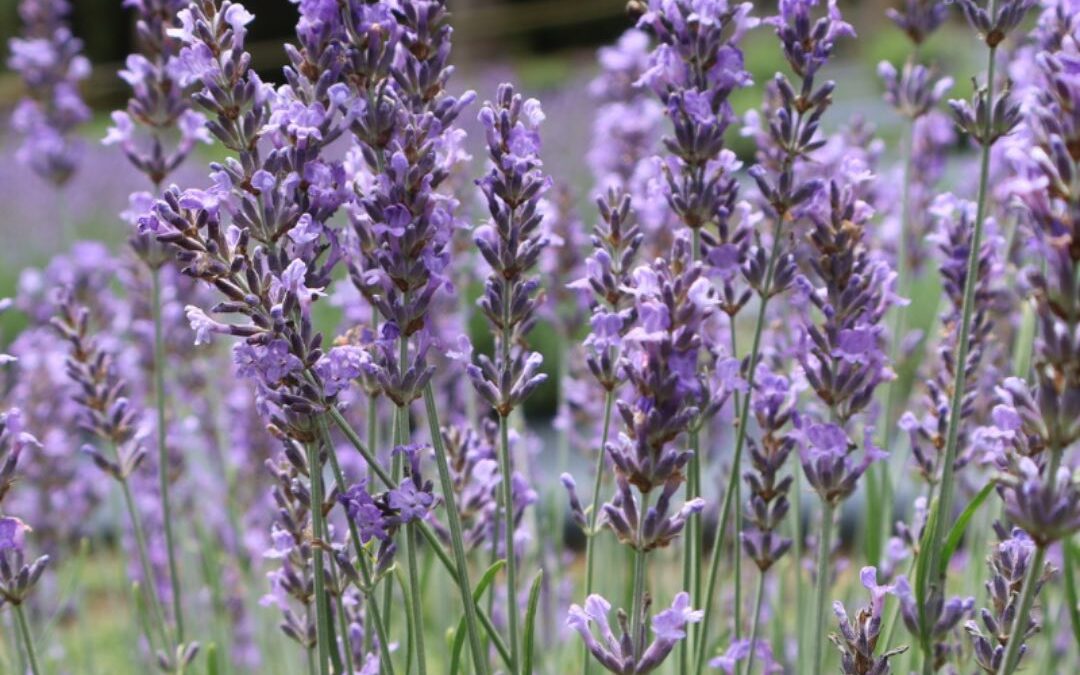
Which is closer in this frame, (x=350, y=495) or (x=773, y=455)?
(x=350, y=495)

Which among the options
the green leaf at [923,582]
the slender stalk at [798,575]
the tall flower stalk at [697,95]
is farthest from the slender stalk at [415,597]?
the slender stalk at [798,575]

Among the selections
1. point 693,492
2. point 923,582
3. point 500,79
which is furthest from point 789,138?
point 500,79

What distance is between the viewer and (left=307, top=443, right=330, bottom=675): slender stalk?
59.6 inches

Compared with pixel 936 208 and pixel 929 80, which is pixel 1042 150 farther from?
pixel 929 80

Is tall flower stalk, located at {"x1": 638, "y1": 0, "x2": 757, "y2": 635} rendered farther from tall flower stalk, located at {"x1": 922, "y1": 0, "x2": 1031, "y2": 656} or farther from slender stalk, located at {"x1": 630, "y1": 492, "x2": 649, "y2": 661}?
tall flower stalk, located at {"x1": 922, "y1": 0, "x2": 1031, "y2": 656}

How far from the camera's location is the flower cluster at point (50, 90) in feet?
10.3

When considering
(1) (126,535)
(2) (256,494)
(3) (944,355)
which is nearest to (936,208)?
(3) (944,355)

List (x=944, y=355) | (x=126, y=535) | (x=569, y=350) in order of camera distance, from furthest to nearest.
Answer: (x=126, y=535)
(x=569, y=350)
(x=944, y=355)

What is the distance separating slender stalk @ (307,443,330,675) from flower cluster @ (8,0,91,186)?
2.01 metres

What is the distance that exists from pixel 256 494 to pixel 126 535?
691 mm

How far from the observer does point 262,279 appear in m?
1.43

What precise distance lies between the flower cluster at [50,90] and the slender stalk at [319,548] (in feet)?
6.59

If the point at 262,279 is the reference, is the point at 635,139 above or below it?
above

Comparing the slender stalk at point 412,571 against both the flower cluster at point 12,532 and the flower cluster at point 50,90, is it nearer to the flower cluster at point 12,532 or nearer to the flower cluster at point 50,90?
the flower cluster at point 12,532
